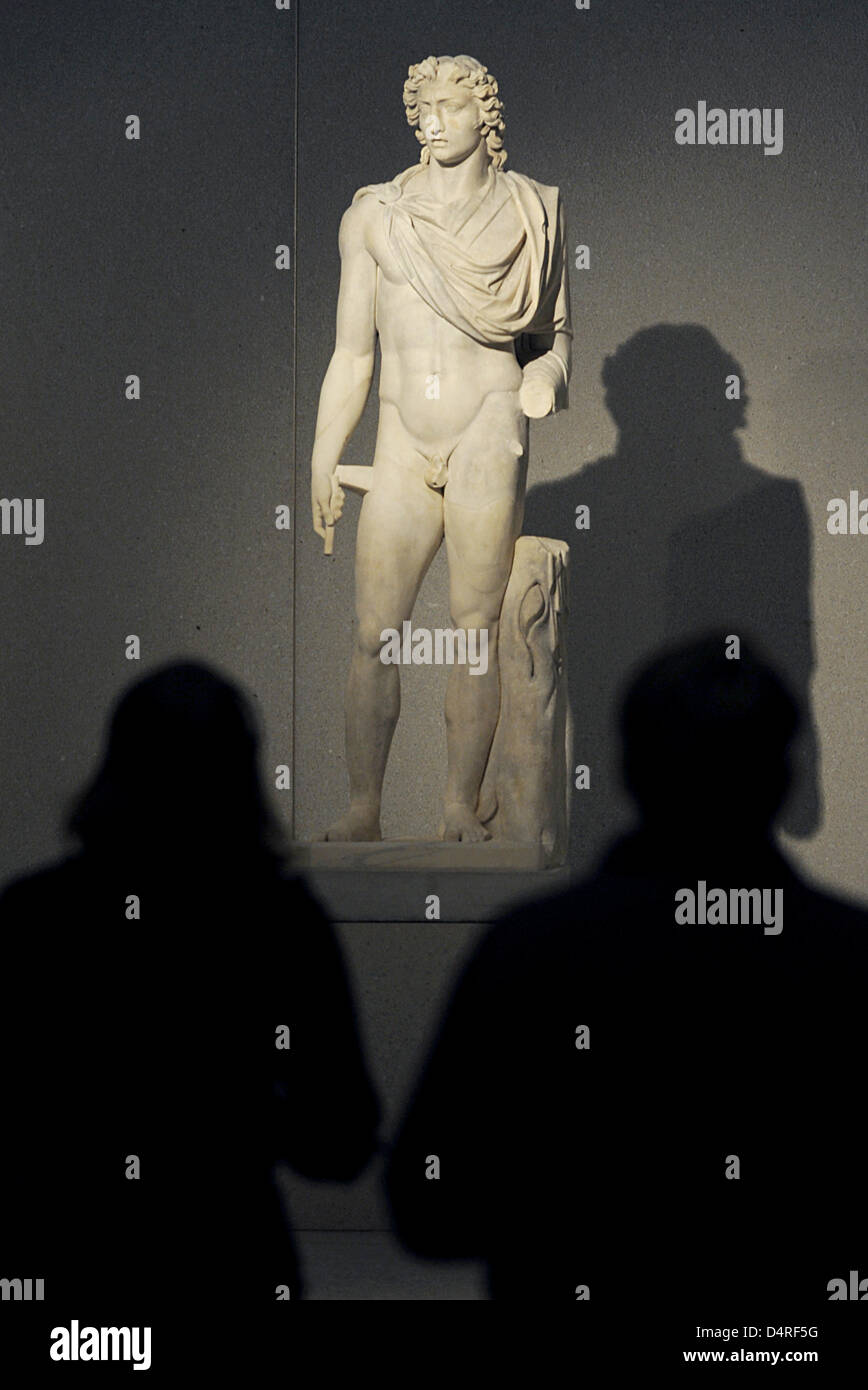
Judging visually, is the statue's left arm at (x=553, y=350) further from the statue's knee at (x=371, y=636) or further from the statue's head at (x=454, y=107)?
the statue's knee at (x=371, y=636)

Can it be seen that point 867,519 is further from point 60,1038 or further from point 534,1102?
point 60,1038

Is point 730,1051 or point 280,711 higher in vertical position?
point 280,711

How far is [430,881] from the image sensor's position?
481 centimetres

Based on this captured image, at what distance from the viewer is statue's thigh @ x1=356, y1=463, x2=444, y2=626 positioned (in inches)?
196

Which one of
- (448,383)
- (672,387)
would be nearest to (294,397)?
(672,387)

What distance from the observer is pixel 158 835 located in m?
6.04

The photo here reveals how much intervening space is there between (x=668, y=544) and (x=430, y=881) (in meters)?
1.75

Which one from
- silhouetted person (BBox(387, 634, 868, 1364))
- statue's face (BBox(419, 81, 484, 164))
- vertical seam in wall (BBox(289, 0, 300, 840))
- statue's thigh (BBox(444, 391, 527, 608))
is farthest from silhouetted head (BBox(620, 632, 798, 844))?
statue's face (BBox(419, 81, 484, 164))

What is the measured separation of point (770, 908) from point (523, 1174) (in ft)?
4.15

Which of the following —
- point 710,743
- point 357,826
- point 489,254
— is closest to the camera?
point 489,254

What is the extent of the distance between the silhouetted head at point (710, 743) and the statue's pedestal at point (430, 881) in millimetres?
1256

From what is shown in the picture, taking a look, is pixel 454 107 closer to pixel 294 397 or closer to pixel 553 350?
pixel 553 350

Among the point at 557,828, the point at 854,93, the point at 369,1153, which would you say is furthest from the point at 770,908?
the point at 854,93

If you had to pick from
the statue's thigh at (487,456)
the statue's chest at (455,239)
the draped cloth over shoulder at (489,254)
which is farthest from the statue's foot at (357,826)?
the statue's chest at (455,239)
